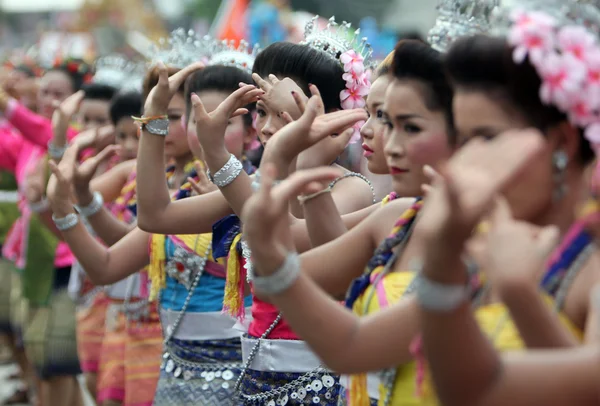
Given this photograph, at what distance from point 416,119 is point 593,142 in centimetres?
68

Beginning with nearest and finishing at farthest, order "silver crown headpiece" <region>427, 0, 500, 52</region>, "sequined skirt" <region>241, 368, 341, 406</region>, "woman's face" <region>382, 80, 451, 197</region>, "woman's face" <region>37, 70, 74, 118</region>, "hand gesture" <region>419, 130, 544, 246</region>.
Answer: "hand gesture" <region>419, 130, 544, 246</region> < "woman's face" <region>382, 80, 451, 197</region> < "silver crown headpiece" <region>427, 0, 500, 52</region> < "sequined skirt" <region>241, 368, 341, 406</region> < "woman's face" <region>37, 70, 74, 118</region>

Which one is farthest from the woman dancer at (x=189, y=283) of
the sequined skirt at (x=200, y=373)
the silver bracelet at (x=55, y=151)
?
the silver bracelet at (x=55, y=151)

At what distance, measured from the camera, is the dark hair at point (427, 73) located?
2.66 m

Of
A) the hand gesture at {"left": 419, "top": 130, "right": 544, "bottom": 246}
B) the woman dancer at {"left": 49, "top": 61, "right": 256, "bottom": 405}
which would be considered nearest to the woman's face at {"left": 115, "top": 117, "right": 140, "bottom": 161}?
the woman dancer at {"left": 49, "top": 61, "right": 256, "bottom": 405}

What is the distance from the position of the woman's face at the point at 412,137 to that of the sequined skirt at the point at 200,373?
1764mm

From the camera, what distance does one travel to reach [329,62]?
3.80 m

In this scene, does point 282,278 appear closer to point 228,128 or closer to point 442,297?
point 442,297

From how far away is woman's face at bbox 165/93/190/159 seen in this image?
16.2 feet

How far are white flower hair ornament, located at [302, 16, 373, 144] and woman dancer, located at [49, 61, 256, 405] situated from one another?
54 cm

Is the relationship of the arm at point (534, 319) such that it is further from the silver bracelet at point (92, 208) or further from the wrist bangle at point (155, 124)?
the silver bracelet at point (92, 208)

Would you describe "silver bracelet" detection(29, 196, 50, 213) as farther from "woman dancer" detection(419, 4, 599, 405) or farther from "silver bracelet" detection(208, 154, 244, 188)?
"woman dancer" detection(419, 4, 599, 405)

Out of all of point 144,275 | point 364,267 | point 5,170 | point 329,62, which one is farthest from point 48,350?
point 364,267

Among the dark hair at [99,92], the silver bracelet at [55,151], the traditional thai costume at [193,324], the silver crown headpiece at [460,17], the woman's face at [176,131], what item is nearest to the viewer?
the silver crown headpiece at [460,17]

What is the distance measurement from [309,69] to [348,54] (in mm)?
159
